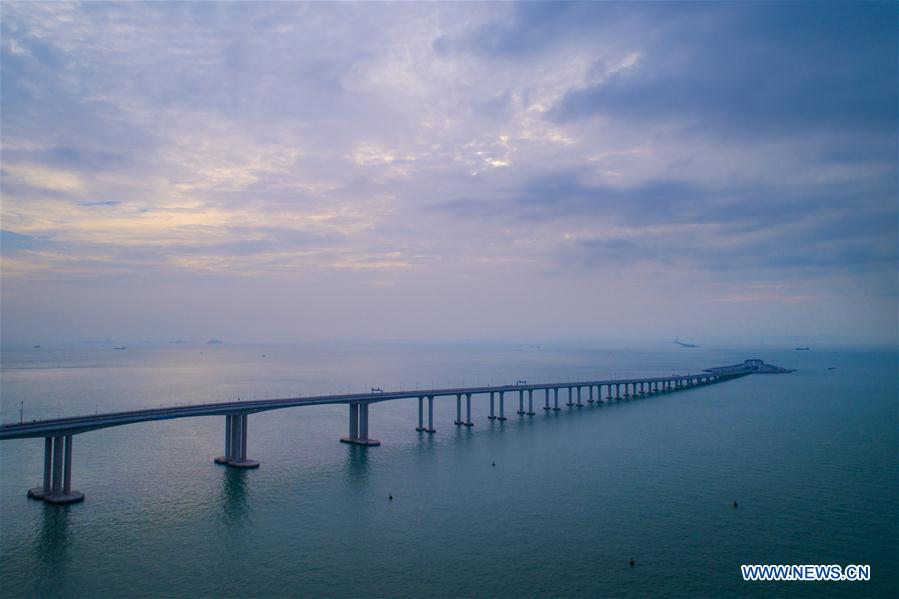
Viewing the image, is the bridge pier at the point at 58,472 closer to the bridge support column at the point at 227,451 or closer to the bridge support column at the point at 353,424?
the bridge support column at the point at 227,451

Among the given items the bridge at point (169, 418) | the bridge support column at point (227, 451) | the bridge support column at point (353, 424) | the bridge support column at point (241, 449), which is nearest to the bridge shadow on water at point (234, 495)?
the bridge support column at point (241, 449)

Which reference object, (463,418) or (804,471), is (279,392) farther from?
(804,471)

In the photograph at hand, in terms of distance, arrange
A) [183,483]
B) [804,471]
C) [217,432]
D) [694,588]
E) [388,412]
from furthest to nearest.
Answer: [388,412] → [217,432] → [804,471] → [183,483] → [694,588]

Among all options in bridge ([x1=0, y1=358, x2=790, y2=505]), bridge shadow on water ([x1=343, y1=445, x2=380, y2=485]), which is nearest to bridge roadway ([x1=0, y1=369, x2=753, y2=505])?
bridge ([x1=0, y1=358, x2=790, y2=505])

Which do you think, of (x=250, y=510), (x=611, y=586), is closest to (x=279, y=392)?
(x=250, y=510)

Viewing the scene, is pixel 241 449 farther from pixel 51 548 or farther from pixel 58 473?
pixel 51 548

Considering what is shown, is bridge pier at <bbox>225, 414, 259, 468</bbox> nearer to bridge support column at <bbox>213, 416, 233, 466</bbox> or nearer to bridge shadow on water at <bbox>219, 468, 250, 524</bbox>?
bridge support column at <bbox>213, 416, 233, 466</bbox>
